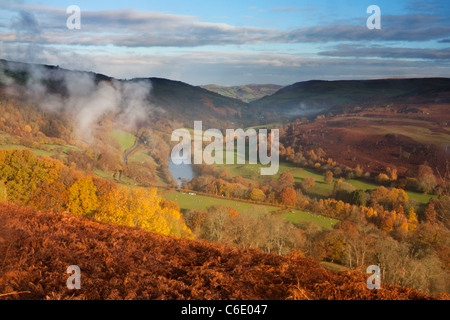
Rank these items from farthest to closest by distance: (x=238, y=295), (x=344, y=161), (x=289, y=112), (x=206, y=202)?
1. (x=289, y=112)
2. (x=344, y=161)
3. (x=206, y=202)
4. (x=238, y=295)

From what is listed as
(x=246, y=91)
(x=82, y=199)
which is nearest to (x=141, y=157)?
(x=82, y=199)

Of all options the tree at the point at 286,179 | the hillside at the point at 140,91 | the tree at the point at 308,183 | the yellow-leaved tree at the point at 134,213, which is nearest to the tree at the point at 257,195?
the tree at the point at 286,179

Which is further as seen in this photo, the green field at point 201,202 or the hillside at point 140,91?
the hillside at point 140,91

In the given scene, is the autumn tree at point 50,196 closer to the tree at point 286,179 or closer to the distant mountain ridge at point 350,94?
the tree at point 286,179

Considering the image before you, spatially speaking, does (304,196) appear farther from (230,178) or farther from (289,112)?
(289,112)

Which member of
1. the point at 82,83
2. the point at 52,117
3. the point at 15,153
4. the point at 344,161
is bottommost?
the point at 344,161
